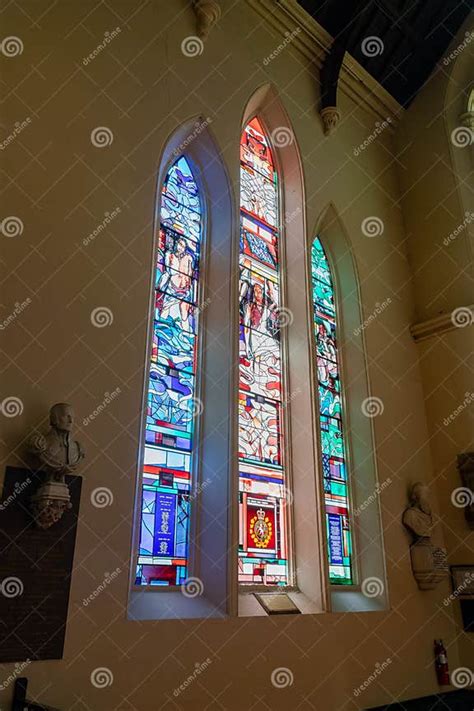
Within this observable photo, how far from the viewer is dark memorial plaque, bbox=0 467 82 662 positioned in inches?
115

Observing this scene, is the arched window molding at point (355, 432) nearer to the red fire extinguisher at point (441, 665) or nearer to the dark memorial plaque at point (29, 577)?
the red fire extinguisher at point (441, 665)

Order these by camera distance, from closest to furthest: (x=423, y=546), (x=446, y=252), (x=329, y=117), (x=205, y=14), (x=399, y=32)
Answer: (x=205, y=14)
(x=423, y=546)
(x=329, y=117)
(x=446, y=252)
(x=399, y=32)

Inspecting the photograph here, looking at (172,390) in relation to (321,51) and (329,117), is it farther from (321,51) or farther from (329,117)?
(321,51)

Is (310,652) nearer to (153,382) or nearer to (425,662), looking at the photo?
(425,662)

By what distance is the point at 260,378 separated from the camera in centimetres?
505

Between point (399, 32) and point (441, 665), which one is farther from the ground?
point (399, 32)

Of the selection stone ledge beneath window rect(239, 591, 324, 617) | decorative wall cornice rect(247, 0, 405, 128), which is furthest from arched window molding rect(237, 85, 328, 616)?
decorative wall cornice rect(247, 0, 405, 128)

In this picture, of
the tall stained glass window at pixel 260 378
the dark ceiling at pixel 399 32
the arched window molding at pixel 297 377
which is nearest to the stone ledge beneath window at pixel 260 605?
the arched window molding at pixel 297 377

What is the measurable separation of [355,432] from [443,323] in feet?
5.59

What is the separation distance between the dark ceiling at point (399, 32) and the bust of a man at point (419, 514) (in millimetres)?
4842

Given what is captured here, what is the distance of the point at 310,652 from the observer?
421 centimetres

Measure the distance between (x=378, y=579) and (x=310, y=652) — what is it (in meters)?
1.17

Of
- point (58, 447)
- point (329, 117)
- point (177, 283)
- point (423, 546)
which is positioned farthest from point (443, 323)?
point (58, 447)

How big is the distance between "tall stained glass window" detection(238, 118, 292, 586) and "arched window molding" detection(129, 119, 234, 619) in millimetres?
338
